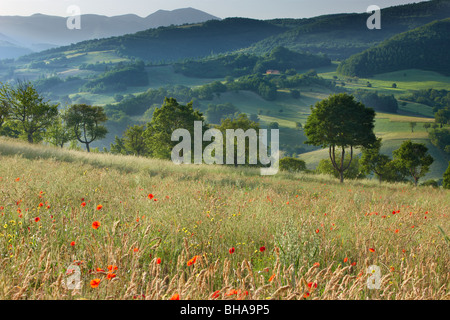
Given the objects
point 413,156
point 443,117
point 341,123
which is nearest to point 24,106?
point 341,123

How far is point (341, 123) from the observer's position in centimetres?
2892

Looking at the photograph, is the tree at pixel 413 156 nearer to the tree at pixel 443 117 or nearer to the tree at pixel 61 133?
the tree at pixel 61 133

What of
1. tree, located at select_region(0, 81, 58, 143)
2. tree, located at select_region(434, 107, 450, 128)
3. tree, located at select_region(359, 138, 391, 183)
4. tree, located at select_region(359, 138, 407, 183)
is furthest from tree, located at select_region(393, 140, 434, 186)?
tree, located at select_region(434, 107, 450, 128)

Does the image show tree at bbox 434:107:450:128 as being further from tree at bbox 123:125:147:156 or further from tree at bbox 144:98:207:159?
tree at bbox 144:98:207:159

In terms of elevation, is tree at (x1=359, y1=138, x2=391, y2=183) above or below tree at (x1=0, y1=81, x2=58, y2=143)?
below

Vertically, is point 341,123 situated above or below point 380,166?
above

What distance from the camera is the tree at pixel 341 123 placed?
28938mm

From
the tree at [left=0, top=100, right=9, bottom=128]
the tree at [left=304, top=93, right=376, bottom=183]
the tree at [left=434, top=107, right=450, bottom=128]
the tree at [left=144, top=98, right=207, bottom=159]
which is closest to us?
the tree at [left=304, top=93, right=376, bottom=183]

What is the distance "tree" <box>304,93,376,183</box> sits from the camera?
2894 centimetres

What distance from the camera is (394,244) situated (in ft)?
14.0

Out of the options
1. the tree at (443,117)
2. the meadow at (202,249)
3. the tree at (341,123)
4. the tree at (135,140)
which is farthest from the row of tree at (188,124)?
the tree at (443,117)

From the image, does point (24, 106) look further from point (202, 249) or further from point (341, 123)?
point (202, 249)
